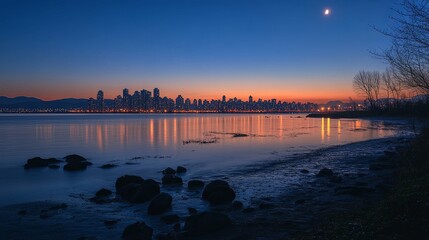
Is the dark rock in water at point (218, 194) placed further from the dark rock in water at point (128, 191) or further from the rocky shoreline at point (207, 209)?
the dark rock in water at point (128, 191)

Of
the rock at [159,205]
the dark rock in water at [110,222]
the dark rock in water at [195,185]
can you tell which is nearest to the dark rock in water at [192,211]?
the rock at [159,205]

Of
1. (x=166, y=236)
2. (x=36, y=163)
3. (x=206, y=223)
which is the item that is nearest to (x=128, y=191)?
(x=166, y=236)

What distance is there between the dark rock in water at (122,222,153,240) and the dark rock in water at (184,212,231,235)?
3.98 ft

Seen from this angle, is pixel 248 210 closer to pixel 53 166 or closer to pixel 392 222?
pixel 392 222

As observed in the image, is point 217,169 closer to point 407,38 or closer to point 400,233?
point 407,38

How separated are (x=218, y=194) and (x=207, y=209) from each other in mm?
1100

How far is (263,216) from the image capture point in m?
11.9

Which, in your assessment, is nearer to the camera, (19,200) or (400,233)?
(400,233)

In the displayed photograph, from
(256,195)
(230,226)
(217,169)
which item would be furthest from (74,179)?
(230,226)

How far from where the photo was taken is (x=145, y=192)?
15.0 metres

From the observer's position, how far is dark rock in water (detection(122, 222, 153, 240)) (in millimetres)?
10039

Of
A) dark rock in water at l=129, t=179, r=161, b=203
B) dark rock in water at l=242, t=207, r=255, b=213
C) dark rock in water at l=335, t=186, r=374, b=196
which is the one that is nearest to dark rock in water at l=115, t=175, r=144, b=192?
dark rock in water at l=129, t=179, r=161, b=203

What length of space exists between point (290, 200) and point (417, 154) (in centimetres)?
704

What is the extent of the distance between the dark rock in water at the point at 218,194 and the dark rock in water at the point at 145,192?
7.89 feet
